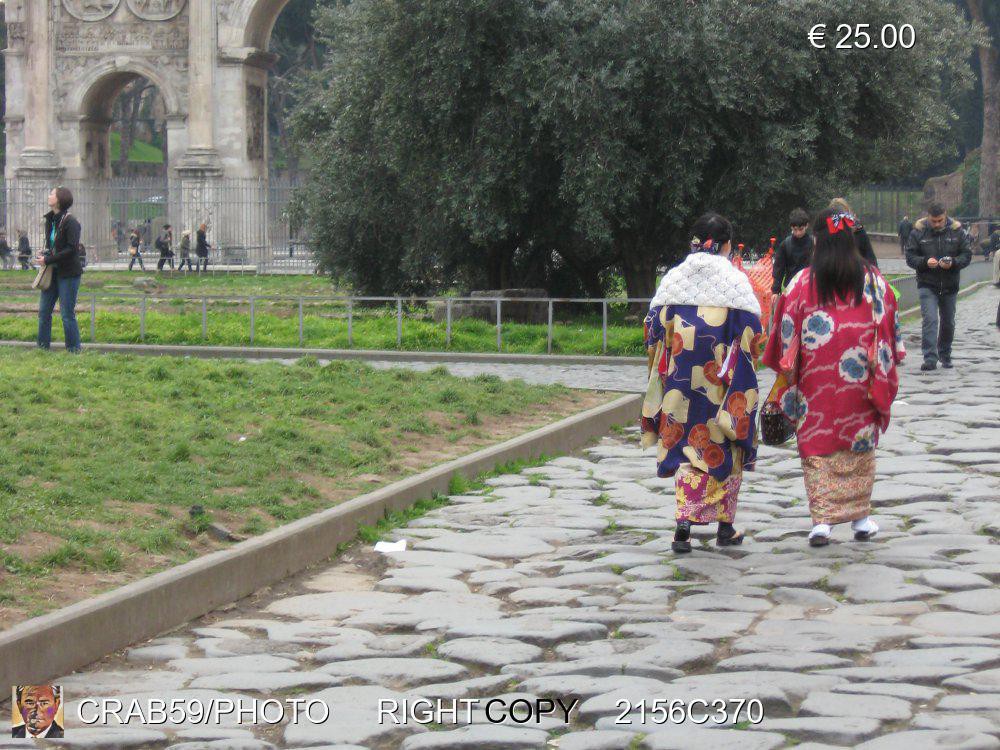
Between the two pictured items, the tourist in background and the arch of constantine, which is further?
the arch of constantine

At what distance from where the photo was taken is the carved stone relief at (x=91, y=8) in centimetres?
4178

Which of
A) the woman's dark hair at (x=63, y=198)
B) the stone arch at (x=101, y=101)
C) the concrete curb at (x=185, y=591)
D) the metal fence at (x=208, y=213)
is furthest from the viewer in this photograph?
the stone arch at (x=101, y=101)

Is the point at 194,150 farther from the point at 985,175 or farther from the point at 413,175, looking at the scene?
the point at 985,175

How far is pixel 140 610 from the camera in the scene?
6039 millimetres

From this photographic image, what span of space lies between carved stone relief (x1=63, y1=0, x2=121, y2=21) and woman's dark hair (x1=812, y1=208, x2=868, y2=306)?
3723 centimetres

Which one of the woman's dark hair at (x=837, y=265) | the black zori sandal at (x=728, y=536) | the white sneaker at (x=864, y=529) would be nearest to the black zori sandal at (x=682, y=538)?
the black zori sandal at (x=728, y=536)

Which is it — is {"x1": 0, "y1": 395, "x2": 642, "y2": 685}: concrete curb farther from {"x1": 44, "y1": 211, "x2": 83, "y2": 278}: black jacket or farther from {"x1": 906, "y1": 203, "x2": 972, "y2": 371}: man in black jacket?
{"x1": 906, "y1": 203, "x2": 972, "y2": 371}: man in black jacket

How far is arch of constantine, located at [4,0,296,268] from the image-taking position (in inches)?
1607

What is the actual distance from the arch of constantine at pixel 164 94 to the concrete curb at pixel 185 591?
106ft

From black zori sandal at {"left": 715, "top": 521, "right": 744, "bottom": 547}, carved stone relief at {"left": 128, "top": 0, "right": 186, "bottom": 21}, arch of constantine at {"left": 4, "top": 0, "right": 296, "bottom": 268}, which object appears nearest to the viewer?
black zori sandal at {"left": 715, "top": 521, "right": 744, "bottom": 547}

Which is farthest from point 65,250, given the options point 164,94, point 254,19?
point 164,94

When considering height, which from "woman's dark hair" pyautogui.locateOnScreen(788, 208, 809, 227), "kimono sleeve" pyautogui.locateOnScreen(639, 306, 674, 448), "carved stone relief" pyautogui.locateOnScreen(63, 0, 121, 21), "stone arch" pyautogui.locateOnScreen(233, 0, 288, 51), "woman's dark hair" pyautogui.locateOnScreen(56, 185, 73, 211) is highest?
"carved stone relief" pyautogui.locateOnScreen(63, 0, 121, 21)

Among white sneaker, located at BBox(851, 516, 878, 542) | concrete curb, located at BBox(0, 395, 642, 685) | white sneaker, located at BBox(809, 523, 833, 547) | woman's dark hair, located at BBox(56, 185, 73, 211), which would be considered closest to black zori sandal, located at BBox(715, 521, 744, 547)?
white sneaker, located at BBox(809, 523, 833, 547)

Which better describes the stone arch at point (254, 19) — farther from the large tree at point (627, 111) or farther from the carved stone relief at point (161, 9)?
the large tree at point (627, 111)
